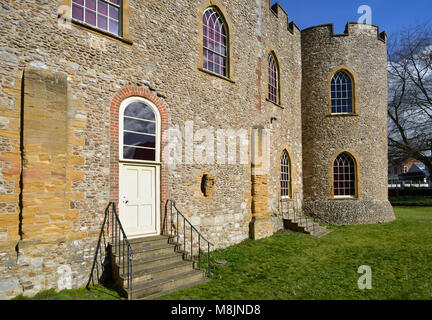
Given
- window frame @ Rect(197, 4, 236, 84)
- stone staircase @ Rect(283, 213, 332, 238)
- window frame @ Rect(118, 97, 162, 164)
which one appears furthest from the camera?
stone staircase @ Rect(283, 213, 332, 238)

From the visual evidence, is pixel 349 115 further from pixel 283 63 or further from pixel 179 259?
pixel 179 259

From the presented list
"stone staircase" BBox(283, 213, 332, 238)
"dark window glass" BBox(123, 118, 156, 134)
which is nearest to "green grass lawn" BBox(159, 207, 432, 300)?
"stone staircase" BBox(283, 213, 332, 238)

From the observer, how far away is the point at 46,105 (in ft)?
18.7

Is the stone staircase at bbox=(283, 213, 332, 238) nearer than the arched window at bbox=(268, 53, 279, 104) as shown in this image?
Yes

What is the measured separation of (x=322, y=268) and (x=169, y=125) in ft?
19.3

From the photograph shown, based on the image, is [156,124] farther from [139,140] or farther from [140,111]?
[139,140]

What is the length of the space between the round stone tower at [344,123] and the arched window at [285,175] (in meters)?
1.68

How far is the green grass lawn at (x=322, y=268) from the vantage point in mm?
6074

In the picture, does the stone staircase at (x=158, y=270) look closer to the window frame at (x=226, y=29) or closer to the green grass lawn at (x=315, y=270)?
the green grass lawn at (x=315, y=270)

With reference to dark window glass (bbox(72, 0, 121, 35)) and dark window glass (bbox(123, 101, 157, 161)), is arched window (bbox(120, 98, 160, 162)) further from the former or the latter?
dark window glass (bbox(72, 0, 121, 35))

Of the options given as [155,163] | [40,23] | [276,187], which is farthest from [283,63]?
[40,23]

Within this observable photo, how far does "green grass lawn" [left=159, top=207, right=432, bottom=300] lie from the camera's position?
6074 millimetres

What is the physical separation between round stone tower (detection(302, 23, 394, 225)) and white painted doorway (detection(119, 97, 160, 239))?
33.7 ft
